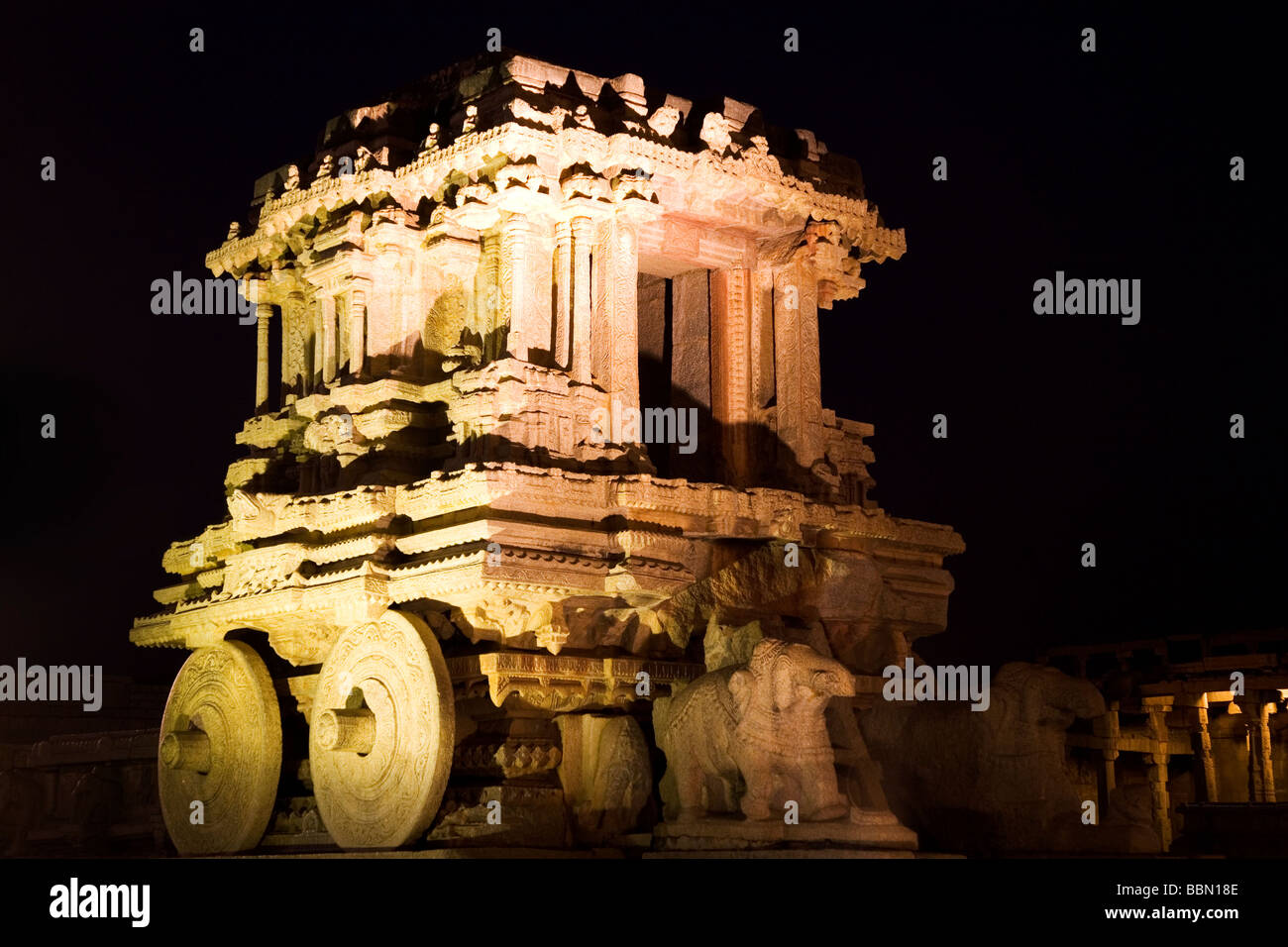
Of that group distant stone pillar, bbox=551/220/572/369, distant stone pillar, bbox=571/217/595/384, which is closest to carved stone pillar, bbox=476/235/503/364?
distant stone pillar, bbox=551/220/572/369

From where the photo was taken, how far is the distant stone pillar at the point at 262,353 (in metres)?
29.3

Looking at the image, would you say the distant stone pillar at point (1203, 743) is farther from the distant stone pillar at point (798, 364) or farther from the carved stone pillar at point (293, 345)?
the carved stone pillar at point (293, 345)

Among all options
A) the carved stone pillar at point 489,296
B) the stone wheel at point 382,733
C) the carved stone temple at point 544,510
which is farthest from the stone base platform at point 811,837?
the carved stone pillar at point 489,296

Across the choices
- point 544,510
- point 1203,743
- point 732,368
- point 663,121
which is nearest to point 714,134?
point 663,121

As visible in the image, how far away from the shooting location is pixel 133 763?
31469 millimetres

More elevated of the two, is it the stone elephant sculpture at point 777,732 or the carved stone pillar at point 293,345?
the carved stone pillar at point 293,345

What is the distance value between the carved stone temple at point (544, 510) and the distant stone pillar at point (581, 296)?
3cm

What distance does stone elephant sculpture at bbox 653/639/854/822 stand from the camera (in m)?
22.6

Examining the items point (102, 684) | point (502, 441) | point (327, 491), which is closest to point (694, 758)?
point (502, 441)

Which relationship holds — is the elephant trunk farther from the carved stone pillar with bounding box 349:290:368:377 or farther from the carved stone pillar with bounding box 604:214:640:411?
the carved stone pillar with bounding box 349:290:368:377

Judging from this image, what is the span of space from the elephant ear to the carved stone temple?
6 centimetres

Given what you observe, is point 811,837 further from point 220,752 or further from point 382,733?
point 220,752
